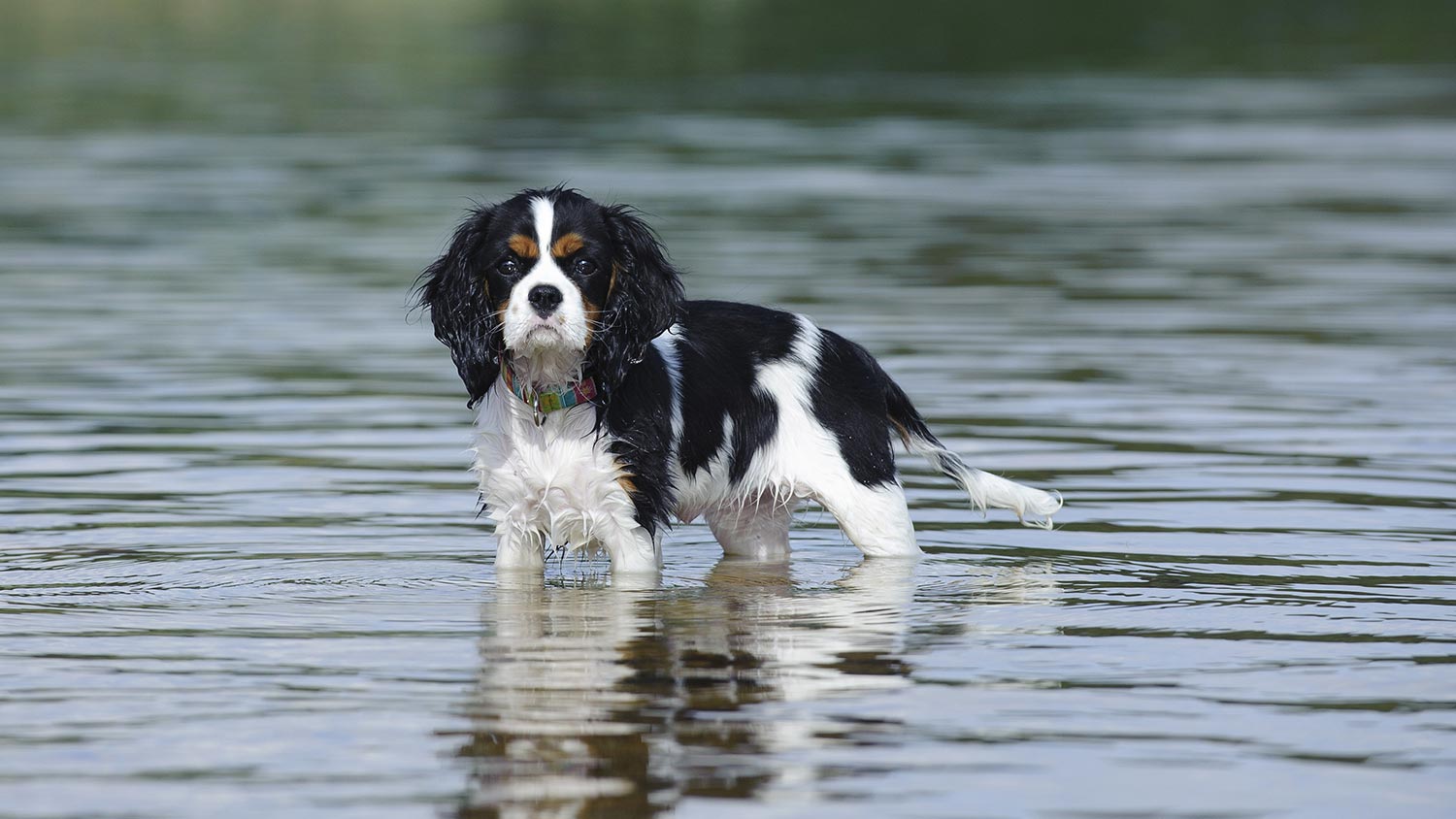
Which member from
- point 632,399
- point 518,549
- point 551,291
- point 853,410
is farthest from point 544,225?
point 853,410

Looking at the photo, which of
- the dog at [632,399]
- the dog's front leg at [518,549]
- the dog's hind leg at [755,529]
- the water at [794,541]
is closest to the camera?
the water at [794,541]

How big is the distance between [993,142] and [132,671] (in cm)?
2503

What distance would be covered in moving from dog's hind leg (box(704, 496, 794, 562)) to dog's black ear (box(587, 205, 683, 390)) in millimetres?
1135

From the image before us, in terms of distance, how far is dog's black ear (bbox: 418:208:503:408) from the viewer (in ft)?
25.4

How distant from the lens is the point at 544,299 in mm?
7441

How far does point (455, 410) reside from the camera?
494 inches

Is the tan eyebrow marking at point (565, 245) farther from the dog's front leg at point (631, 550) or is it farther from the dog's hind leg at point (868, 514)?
the dog's hind leg at point (868, 514)

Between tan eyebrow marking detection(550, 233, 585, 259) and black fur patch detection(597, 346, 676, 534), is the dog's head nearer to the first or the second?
tan eyebrow marking detection(550, 233, 585, 259)

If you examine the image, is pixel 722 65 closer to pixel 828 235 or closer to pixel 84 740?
pixel 828 235

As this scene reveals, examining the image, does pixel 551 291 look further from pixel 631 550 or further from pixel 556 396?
pixel 631 550

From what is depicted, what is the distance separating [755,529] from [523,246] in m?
1.82

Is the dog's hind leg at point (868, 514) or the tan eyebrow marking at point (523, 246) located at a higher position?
the tan eyebrow marking at point (523, 246)

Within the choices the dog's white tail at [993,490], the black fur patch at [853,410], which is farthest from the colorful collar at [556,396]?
the dog's white tail at [993,490]

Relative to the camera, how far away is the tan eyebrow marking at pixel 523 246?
7527 millimetres
